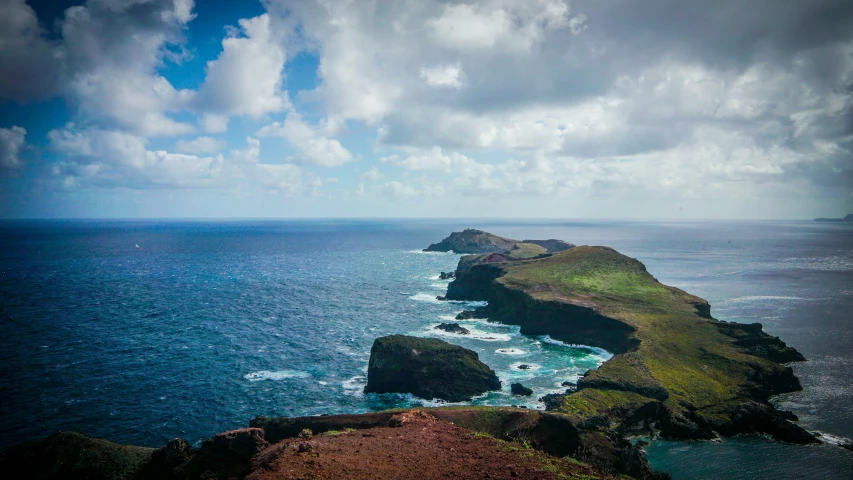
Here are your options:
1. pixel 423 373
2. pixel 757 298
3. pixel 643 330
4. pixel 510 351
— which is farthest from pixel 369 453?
pixel 757 298

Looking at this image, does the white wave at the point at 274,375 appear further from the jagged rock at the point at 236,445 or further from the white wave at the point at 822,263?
the white wave at the point at 822,263

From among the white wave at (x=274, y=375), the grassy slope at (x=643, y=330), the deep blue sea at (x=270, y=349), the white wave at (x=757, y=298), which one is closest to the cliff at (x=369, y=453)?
the deep blue sea at (x=270, y=349)

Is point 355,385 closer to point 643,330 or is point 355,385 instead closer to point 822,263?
point 643,330

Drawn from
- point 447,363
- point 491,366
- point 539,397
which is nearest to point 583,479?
point 539,397

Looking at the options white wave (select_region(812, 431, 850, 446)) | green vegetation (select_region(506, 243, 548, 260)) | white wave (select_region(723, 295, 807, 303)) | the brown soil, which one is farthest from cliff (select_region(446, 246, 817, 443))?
green vegetation (select_region(506, 243, 548, 260))

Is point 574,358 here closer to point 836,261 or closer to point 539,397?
point 539,397

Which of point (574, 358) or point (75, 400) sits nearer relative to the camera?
point (75, 400)
